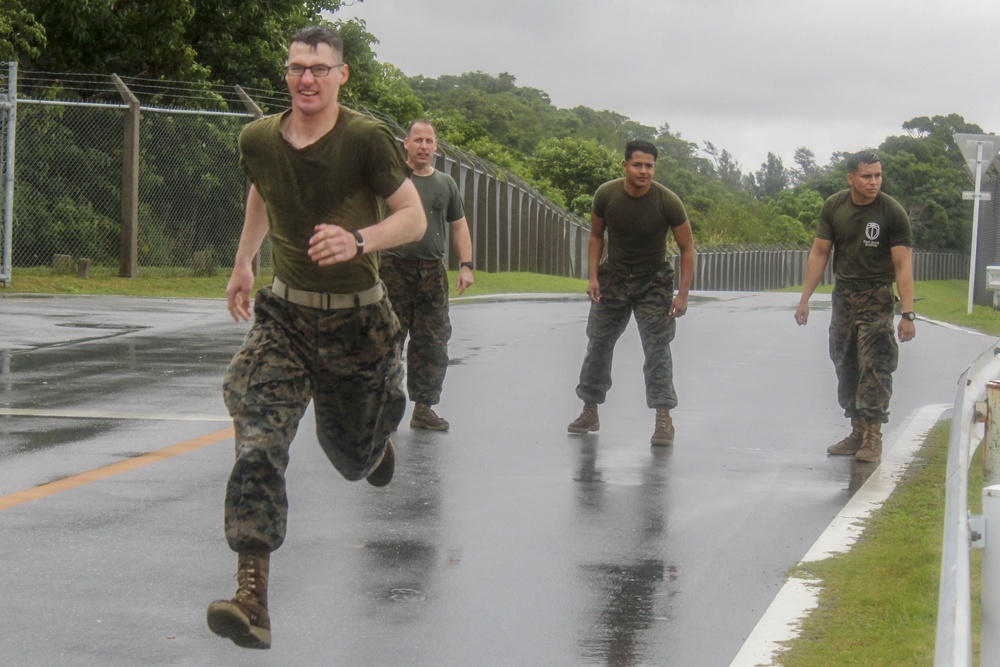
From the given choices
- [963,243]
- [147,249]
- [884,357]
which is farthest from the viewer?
[963,243]

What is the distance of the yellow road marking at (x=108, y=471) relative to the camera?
7332 mm

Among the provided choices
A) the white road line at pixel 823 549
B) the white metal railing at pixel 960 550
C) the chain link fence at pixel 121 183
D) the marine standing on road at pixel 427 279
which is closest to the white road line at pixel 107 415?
the marine standing on road at pixel 427 279

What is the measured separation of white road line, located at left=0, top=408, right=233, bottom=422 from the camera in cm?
1008

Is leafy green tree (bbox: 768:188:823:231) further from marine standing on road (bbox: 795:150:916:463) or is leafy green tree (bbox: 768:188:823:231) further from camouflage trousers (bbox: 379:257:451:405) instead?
camouflage trousers (bbox: 379:257:451:405)

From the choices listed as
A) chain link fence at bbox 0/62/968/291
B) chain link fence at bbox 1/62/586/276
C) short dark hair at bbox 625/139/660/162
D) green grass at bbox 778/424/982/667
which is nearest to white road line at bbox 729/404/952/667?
green grass at bbox 778/424/982/667

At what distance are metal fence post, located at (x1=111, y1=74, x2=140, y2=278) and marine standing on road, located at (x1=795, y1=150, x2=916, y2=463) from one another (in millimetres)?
15678

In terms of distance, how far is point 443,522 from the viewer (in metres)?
7.15

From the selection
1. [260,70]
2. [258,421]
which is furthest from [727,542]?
[260,70]

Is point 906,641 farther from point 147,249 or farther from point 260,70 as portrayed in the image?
point 260,70

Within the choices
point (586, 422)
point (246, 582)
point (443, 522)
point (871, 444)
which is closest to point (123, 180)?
point (586, 422)

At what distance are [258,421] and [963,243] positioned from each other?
320ft

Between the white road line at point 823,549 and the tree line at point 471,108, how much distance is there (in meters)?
19.1

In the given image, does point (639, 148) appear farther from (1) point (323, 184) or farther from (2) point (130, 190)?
(2) point (130, 190)

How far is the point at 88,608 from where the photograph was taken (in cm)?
539
